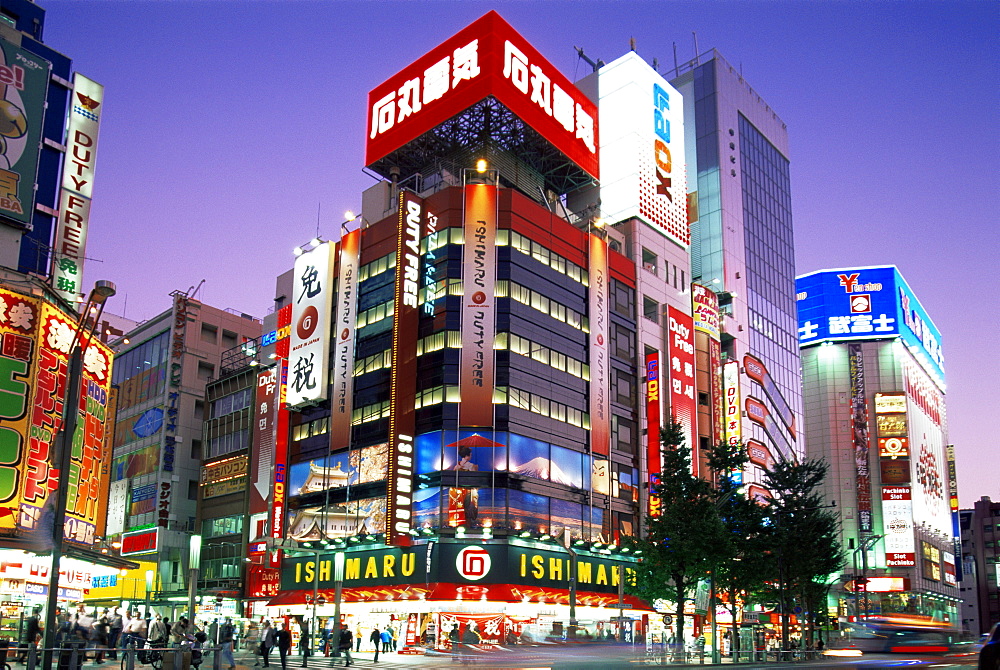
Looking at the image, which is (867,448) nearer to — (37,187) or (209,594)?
(209,594)

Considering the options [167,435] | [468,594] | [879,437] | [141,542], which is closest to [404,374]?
[468,594]

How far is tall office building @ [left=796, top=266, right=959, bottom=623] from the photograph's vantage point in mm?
122750

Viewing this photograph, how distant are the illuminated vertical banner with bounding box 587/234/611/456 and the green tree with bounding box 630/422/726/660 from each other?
52.1 feet

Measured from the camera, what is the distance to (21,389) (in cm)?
4241

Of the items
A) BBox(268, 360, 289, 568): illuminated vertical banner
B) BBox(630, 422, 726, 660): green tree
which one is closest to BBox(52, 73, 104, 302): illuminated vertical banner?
BBox(268, 360, 289, 568): illuminated vertical banner

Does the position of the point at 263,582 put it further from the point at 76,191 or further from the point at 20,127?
the point at 20,127

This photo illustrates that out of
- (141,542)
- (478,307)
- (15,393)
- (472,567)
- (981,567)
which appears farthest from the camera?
(981,567)

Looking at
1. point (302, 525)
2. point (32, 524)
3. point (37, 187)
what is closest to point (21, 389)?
point (32, 524)

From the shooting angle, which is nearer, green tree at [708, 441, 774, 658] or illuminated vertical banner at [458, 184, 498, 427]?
green tree at [708, 441, 774, 658]

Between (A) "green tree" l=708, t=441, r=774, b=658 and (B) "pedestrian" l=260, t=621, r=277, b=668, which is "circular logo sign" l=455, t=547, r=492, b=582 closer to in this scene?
(A) "green tree" l=708, t=441, r=774, b=658

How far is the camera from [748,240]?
109 meters

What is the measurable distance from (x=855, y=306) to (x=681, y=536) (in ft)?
322

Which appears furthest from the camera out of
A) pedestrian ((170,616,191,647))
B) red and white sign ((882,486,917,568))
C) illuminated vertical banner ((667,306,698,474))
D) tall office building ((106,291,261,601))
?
red and white sign ((882,486,917,568))

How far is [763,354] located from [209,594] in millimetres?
61354
